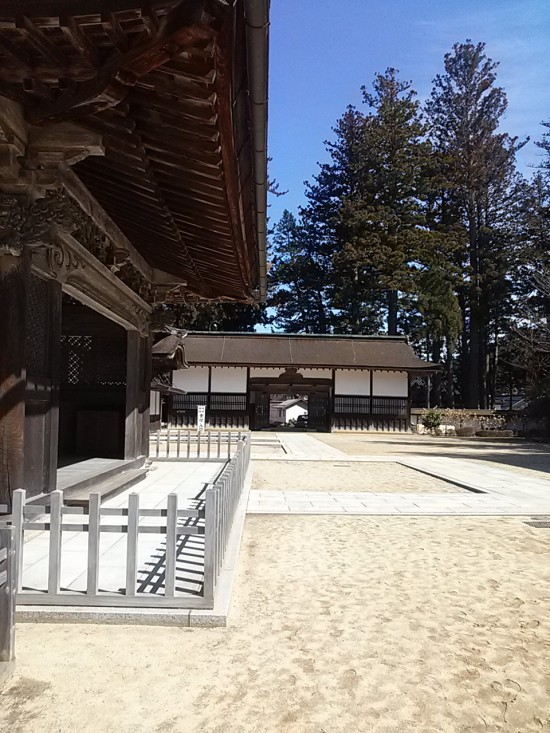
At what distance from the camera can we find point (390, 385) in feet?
97.0

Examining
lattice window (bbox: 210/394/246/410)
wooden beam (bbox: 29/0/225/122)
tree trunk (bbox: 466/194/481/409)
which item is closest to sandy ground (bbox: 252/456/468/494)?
wooden beam (bbox: 29/0/225/122)

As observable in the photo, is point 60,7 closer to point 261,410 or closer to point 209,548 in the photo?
point 209,548

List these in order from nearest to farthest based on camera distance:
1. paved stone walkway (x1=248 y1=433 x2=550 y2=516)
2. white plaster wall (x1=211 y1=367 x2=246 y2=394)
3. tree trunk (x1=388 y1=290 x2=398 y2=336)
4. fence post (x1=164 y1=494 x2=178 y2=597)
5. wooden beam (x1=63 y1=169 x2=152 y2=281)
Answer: fence post (x1=164 y1=494 x2=178 y2=597), wooden beam (x1=63 y1=169 x2=152 y2=281), paved stone walkway (x1=248 y1=433 x2=550 y2=516), white plaster wall (x1=211 y1=367 x2=246 y2=394), tree trunk (x1=388 y1=290 x2=398 y2=336)

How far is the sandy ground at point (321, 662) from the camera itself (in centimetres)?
236

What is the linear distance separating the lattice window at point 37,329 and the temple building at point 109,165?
0.06 feet

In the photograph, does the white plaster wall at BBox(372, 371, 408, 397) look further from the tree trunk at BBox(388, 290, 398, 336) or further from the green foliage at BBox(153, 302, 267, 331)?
the green foliage at BBox(153, 302, 267, 331)

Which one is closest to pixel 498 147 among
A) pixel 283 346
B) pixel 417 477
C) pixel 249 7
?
pixel 283 346

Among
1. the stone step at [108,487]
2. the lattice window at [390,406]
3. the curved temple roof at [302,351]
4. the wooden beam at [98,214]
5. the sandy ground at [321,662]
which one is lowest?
the sandy ground at [321,662]

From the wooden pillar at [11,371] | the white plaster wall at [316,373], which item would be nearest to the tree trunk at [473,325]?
the white plaster wall at [316,373]

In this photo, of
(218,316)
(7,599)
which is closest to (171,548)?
(7,599)

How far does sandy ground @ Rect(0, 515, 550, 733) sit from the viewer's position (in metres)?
2.36

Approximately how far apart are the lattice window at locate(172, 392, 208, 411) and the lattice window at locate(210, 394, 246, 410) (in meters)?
0.46

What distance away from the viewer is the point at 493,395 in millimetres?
42219

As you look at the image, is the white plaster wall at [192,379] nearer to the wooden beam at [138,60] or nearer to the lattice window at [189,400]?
the lattice window at [189,400]
